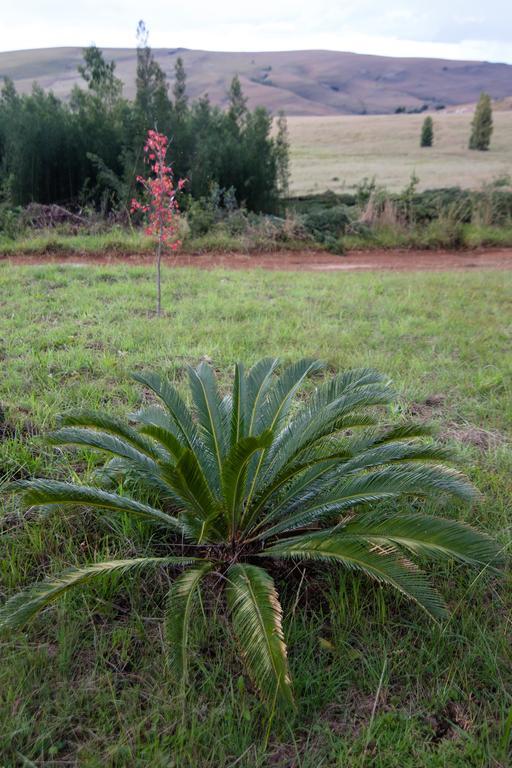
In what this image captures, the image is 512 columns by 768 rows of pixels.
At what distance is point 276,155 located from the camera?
13.5m

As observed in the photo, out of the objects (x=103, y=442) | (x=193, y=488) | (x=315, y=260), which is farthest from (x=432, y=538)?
(x=315, y=260)

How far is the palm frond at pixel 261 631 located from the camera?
1.33 metres

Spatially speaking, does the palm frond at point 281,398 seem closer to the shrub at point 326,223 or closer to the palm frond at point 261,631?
the palm frond at point 261,631

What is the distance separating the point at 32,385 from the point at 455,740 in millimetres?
2864

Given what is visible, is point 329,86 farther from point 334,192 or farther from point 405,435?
point 405,435

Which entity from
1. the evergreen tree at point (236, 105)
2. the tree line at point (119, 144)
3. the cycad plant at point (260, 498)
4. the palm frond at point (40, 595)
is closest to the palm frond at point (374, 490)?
the cycad plant at point (260, 498)

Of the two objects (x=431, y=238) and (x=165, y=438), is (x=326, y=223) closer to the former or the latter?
(x=431, y=238)

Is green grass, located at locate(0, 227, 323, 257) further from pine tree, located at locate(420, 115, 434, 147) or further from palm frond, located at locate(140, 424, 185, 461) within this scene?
pine tree, located at locate(420, 115, 434, 147)

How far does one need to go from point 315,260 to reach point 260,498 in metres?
8.21

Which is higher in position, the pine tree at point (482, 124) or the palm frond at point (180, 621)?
the pine tree at point (482, 124)

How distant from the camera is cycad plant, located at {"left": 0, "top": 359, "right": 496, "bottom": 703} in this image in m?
1.51

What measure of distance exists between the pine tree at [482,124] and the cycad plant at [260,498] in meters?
23.3

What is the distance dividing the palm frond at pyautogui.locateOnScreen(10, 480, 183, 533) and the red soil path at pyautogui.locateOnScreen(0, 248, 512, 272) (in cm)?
656

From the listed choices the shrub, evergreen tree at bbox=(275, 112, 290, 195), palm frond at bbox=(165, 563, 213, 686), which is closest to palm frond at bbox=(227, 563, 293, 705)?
palm frond at bbox=(165, 563, 213, 686)
